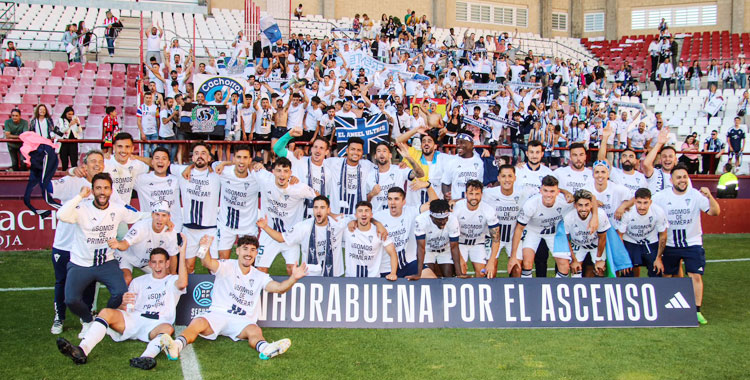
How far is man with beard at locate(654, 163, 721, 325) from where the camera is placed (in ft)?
30.0

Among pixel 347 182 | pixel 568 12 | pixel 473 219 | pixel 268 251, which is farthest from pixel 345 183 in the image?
pixel 568 12

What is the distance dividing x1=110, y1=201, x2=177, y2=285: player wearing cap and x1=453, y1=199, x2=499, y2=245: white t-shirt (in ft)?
12.2

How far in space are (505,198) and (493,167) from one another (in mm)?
1864

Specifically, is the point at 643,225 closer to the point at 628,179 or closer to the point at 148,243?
the point at 628,179

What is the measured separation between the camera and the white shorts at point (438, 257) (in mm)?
9234

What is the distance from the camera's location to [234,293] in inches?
301

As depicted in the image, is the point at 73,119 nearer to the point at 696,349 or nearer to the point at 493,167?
the point at 493,167

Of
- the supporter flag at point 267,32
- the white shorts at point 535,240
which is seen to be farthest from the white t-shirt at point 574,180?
the supporter flag at point 267,32

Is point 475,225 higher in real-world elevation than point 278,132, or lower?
lower

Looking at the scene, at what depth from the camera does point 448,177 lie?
10750mm

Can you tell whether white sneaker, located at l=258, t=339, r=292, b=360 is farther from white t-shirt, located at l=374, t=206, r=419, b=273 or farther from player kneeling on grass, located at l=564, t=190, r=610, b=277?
player kneeling on grass, located at l=564, t=190, r=610, b=277

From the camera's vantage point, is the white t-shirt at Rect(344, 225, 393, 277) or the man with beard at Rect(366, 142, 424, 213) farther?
the man with beard at Rect(366, 142, 424, 213)

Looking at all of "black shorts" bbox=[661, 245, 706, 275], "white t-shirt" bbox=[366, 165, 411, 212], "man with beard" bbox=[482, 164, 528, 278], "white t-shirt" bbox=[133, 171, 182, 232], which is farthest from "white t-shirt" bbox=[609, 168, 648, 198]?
"white t-shirt" bbox=[133, 171, 182, 232]

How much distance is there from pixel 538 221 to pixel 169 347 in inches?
208
